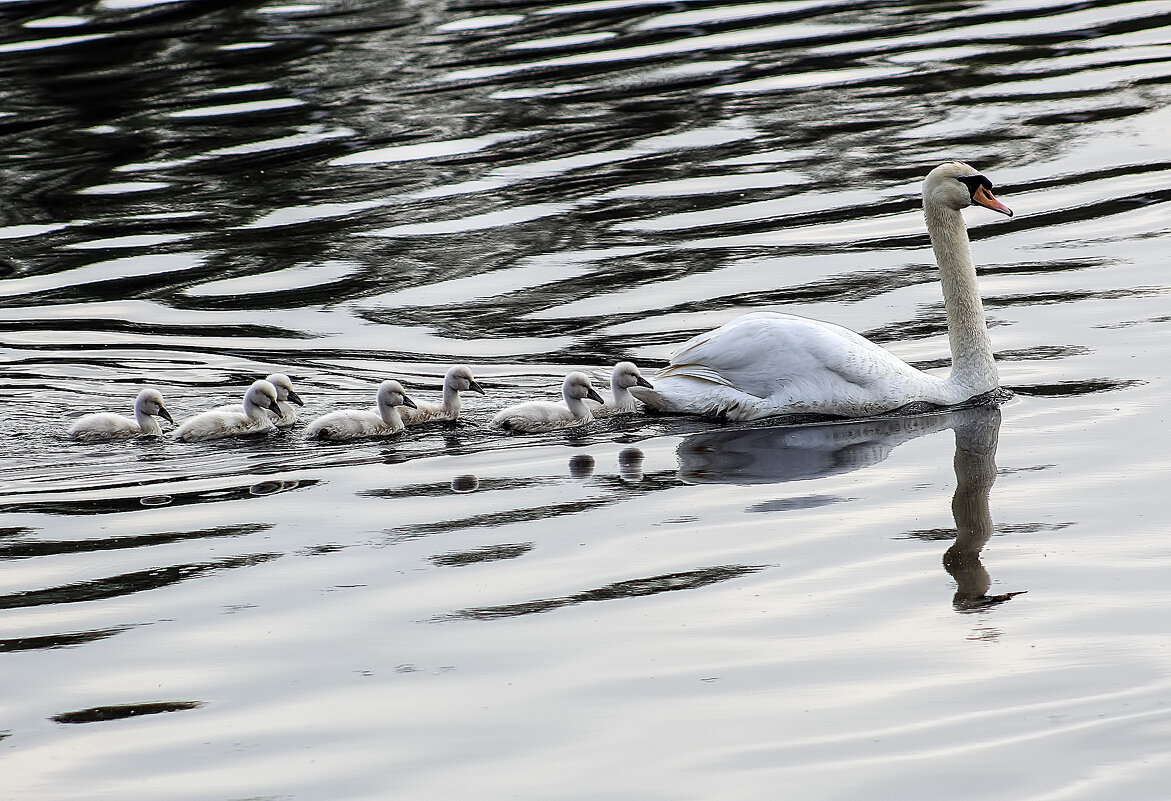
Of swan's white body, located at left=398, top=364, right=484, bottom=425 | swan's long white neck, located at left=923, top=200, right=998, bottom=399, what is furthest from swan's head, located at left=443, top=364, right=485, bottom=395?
swan's long white neck, located at left=923, top=200, right=998, bottom=399

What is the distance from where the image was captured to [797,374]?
Result: 33.7 ft

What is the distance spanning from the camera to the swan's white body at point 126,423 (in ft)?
33.8

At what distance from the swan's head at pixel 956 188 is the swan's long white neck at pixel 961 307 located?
0.05m

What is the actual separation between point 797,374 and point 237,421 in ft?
10.5

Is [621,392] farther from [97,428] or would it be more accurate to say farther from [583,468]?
[97,428]

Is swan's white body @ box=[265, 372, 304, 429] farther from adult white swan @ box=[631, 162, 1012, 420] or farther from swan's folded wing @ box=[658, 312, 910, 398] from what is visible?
swan's folded wing @ box=[658, 312, 910, 398]

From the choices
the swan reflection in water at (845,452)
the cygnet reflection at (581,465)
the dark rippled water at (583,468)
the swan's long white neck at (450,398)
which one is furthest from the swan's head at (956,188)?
the swan's long white neck at (450,398)

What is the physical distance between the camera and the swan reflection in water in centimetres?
846

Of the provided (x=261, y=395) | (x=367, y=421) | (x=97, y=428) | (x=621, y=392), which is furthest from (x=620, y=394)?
(x=97, y=428)

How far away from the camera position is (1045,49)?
22672mm

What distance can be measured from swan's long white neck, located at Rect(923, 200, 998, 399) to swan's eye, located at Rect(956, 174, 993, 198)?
6.9 inches

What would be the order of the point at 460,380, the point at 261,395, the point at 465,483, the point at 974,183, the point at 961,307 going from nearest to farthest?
1. the point at 465,483
2. the point at 261,395
3. the point at 460,380
4. the point at 961,307
5. the point at 974,183

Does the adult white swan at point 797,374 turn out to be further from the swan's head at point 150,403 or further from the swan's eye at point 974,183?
the swan's head at point 150,403

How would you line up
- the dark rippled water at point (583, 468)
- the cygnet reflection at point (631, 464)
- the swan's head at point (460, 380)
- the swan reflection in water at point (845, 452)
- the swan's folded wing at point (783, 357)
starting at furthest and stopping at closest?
the swan's head at point (460, 380) < the swan's folded wing at point (783, 357) < the cygnet reflection at point (631, 464) < the swan reflection in water at point (845, 452) < the dark rippled water at point (583, 468)
